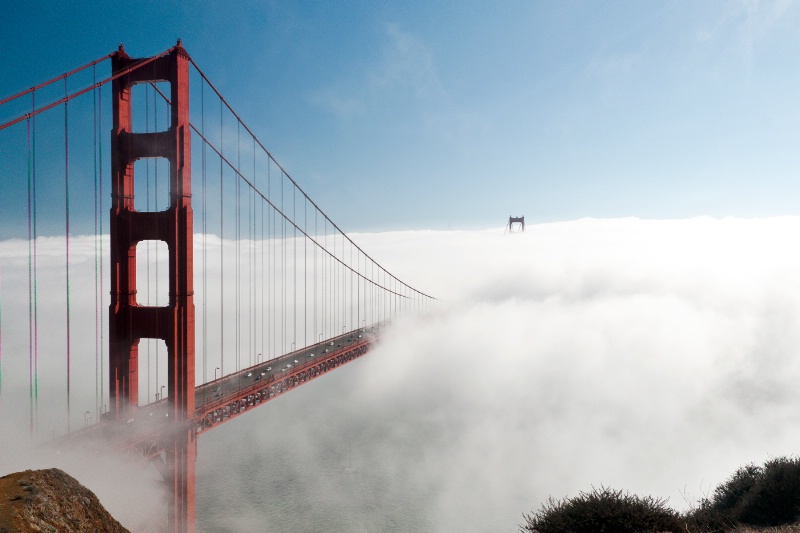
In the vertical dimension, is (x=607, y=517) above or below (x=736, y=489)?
above

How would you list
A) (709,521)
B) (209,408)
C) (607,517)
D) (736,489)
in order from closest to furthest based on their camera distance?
(607,517)
(709,521)
(736,489)
(209,408)

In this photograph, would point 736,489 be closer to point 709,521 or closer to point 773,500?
point 773,500

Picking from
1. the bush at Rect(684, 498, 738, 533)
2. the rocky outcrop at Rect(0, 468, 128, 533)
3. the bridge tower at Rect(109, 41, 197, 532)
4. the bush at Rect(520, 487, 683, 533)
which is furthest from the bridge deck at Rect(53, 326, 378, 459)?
the bush at Rect(684, 498, 738, 533)

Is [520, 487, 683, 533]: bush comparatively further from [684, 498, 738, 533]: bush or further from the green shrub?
the green shrub

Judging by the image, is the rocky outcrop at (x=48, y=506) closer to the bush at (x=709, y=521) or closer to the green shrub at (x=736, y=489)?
the bush at (x=709, y=521)

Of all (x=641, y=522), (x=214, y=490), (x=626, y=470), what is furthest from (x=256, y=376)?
(x=626, y=470)

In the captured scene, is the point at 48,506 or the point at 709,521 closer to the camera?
the point at 48,506

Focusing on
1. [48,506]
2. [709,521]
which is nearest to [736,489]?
[709,521]
